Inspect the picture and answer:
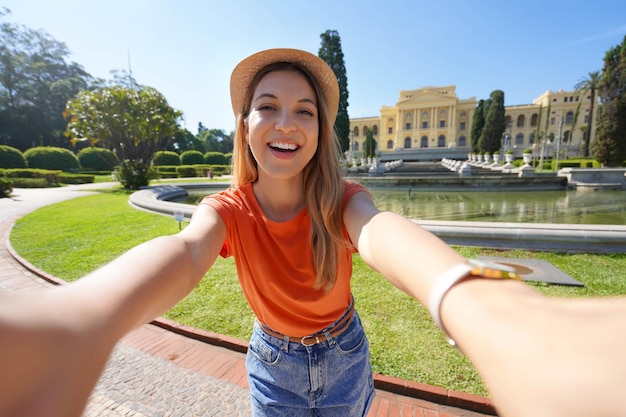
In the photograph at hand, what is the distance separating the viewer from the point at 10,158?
2534cm

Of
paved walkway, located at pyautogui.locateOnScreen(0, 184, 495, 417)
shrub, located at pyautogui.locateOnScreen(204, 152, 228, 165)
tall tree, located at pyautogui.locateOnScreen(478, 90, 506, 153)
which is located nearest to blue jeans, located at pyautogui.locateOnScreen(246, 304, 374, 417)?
paved walkway, located at pyautogui.locateOnScreen(0, 184, 495, 417)

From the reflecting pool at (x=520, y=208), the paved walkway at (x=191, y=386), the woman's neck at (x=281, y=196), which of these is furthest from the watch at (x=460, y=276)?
the reflecting pool at (x=520, y=208)

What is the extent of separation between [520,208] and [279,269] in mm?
11892

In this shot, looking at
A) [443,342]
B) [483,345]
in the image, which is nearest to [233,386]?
[443,342]

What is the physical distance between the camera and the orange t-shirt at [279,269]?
4.34 feet

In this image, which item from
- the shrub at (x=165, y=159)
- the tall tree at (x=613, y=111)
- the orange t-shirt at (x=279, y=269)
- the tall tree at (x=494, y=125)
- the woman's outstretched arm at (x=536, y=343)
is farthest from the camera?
the tall tree at (x=494, y=125)

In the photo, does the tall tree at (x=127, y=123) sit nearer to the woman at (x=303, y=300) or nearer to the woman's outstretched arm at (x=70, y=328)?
the woman at (x=303, y=300)

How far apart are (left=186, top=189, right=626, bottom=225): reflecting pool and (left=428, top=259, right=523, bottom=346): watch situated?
8.39 metres

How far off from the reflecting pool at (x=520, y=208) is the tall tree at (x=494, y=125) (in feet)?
84.6

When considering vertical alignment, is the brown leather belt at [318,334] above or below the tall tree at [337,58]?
below

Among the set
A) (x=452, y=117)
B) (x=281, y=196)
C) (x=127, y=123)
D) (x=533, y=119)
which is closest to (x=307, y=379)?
(x=281, y=196)

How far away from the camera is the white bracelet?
66 centimetres

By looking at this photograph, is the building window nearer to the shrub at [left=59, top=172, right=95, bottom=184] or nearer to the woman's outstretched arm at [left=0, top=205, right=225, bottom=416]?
the shrub at [left=59, top=172, right=95, bottom=184]

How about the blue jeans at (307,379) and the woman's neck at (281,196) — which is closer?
the blue jeans at (307,379)
